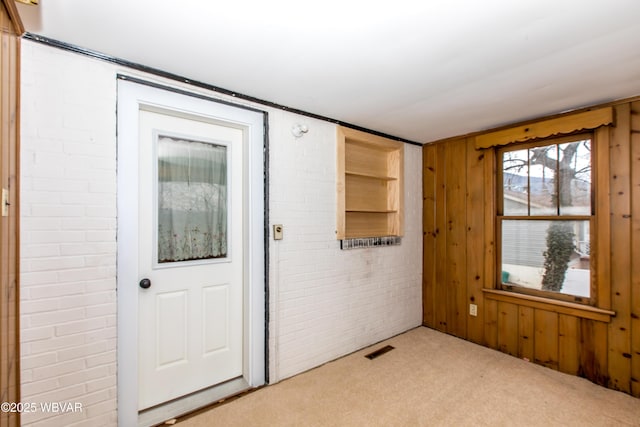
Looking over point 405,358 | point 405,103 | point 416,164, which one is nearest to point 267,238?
point 405,103

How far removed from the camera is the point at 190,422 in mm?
1933

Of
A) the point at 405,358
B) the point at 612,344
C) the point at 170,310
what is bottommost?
the point at 405,358

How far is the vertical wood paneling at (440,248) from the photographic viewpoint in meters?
3.55

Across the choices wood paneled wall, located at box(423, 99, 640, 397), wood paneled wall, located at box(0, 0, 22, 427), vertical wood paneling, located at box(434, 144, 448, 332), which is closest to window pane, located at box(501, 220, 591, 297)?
wood paneled wall, located at box(423, 99, 640, 397)

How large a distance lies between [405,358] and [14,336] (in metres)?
2.85

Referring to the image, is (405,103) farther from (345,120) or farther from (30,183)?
(30,183)

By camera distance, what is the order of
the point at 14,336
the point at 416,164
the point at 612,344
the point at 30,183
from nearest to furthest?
the point at 14,336
the point at 30,183
the point at 612,344
the point at 416,164

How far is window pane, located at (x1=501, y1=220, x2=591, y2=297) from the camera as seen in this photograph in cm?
257

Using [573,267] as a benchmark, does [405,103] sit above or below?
above

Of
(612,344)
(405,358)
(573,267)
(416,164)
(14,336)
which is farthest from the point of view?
(416,164)

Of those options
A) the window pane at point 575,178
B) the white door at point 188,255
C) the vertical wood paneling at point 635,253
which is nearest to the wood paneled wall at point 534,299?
the vertical wood paneling at point 635,253

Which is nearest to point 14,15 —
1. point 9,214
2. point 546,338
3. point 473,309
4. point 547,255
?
point 9,214

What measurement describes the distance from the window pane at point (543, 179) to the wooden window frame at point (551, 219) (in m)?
0.06

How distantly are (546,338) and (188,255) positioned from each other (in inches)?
127
